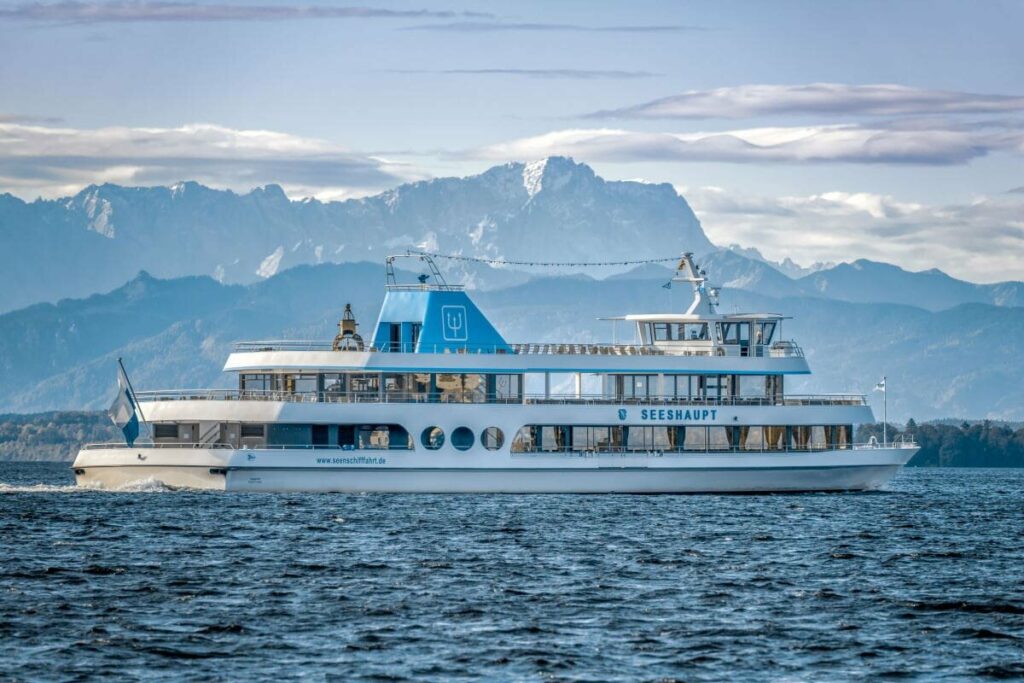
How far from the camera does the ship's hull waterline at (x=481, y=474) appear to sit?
60656 millimetres

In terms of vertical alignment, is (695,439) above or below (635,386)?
below

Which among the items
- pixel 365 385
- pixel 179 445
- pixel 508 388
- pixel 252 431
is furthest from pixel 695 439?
pixel 179 445

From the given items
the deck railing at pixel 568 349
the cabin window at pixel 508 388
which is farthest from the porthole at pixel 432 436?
the deck railing at pixel 568 349

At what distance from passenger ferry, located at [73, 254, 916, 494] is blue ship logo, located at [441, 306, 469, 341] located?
2.0 inches

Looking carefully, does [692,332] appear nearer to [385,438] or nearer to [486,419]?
[486,419]

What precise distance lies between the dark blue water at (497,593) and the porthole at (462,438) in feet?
9.64

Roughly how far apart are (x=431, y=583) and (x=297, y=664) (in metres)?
9.82

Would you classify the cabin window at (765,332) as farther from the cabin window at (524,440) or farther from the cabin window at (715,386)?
the cabin window at (524,440)

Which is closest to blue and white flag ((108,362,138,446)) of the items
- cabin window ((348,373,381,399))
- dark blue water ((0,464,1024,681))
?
dark blue water ((0,464,1024,681))

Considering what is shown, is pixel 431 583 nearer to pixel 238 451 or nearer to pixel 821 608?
pixel 821 608

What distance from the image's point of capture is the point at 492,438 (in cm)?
6316

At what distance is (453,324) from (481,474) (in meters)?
6.03

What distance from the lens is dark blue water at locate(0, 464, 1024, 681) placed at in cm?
3009

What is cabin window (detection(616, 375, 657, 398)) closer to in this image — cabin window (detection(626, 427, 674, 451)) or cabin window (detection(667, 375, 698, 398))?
cabin window (detection(667, 375, 698, 398))
